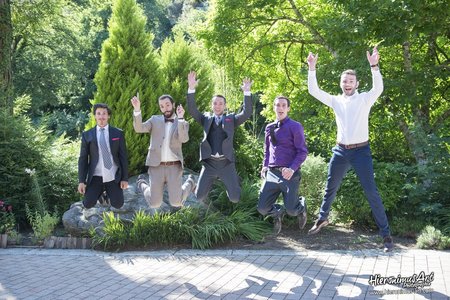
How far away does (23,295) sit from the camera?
529cm

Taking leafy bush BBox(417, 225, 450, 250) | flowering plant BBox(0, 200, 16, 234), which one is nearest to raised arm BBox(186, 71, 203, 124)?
leafy bush BBox(417, 225, 450, 250)

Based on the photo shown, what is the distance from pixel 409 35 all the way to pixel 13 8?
11.4 meters

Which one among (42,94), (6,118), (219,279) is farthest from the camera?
(42,94)

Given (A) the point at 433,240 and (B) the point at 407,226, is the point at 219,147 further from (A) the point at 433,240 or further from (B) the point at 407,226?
(B) the point at 407,226

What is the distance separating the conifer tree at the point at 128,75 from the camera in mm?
9352

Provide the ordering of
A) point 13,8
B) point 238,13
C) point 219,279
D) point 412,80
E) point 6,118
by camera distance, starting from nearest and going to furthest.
Result: point 219,279 → point 412,80 → point 6,118 → point 238,13 → point 13,8

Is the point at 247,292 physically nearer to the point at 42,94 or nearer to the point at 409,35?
the point at 409,35

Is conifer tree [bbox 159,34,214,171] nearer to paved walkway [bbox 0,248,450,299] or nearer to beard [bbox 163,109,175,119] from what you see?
paved walkway [bbox 0,248,450,299]

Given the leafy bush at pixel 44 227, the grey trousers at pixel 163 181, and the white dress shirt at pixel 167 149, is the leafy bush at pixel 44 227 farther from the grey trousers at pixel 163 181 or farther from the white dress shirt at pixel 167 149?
the white dress shirt at pixel 167 149

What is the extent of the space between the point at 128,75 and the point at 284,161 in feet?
15.6

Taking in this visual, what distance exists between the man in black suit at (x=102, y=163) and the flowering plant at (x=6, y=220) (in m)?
2.66

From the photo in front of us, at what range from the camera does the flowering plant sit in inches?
329

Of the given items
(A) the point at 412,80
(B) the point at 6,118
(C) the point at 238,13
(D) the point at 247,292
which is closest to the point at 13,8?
(B) the point at 6,118

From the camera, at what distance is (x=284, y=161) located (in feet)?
20.8
